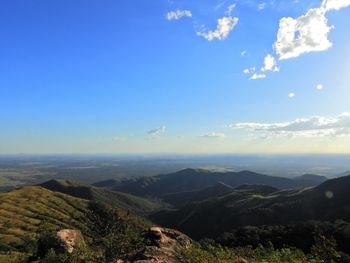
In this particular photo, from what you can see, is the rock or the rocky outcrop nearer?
the rocky outcrop

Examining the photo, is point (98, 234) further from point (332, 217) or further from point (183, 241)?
point (332, 217)

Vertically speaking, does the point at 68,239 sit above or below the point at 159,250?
below

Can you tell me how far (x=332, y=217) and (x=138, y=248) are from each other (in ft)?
497

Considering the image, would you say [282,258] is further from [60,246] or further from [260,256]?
[60,246]

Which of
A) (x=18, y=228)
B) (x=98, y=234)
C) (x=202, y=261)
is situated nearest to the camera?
(x=202, y=261)

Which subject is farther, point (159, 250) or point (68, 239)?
point (68, 239)

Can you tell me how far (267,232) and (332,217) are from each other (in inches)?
2371

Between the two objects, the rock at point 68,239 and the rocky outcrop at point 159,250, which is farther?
the rock at point 68,239

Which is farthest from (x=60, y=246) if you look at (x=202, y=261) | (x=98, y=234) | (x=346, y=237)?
(x=346, y=237)

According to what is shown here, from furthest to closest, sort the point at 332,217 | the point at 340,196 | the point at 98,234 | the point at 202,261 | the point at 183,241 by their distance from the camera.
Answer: the point at 340,196, the point at 332,217, the point at 183,241, the point at 98,234, the point at 202,261

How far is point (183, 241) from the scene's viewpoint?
5316cm

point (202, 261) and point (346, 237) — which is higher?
point (202, 261)

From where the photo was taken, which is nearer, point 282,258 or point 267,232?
point 282,258

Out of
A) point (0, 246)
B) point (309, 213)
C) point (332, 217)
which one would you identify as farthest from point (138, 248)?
→ point (309, 213)
